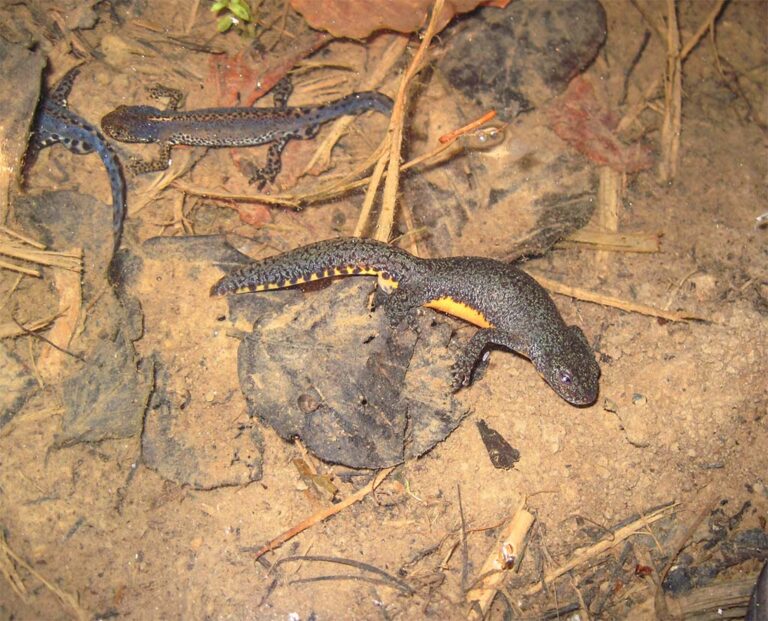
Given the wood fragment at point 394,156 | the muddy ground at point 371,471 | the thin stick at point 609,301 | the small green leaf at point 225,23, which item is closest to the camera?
the muddy ground at point 371,471

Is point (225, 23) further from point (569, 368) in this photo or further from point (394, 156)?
point (569, 368)

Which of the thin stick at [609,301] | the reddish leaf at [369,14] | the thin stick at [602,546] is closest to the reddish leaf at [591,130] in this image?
the reddish leaf at [369,14]

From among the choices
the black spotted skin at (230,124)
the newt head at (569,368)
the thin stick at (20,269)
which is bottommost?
the thin stick at (20,269)

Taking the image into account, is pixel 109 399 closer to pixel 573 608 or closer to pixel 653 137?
pixel 573 608

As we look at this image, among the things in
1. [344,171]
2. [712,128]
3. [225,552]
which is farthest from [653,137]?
[225,552]

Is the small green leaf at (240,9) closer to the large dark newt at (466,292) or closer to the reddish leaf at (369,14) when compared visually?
the reddish leaf at (369,14)

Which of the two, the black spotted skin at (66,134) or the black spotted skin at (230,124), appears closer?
the black spotted skin at (66,134)

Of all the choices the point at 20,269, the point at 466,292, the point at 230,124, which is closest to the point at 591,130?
the point at 466,292
